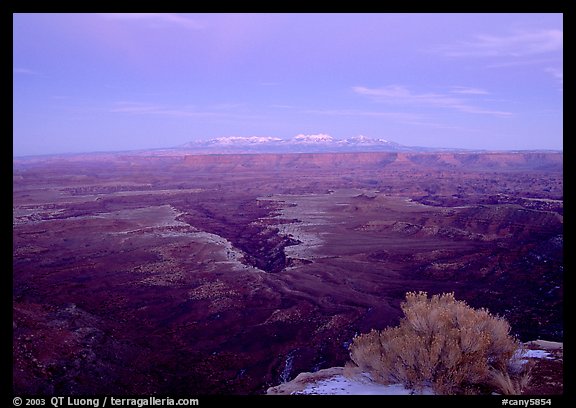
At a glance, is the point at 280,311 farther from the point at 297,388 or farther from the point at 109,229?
the point at 109,229
